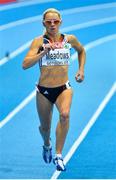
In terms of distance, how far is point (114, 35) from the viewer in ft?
39.8

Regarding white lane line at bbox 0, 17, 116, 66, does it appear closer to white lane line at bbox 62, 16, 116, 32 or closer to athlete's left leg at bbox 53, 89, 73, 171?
white lane line at bbox 62, 16, 116, 32

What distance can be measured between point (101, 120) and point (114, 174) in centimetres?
120

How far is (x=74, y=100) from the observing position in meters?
10.3

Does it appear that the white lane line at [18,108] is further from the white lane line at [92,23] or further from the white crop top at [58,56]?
the white crop top at [58,56]

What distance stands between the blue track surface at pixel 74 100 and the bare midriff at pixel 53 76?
1859 millimetres

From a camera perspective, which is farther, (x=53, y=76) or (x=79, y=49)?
(x=79, y=49)

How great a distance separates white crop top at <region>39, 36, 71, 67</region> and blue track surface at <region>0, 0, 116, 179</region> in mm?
2087

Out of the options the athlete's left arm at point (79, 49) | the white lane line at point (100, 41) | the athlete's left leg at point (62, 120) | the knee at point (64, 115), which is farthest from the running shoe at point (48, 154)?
the white lane line at point (100, 41)

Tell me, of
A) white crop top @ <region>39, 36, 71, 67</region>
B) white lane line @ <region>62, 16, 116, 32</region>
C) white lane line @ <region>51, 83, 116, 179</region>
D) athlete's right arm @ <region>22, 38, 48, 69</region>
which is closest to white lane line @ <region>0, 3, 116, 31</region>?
white lane line @ <region>62, 16, 116, 32</region>

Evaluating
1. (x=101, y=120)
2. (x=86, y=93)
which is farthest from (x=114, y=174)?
(x=86, y=93)

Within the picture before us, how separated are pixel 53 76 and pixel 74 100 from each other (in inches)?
127

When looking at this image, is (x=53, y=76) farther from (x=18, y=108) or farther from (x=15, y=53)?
(x=15, y=53)

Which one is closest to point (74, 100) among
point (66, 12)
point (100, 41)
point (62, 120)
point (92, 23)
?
point (100, 41)

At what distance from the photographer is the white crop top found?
22.9 feet
